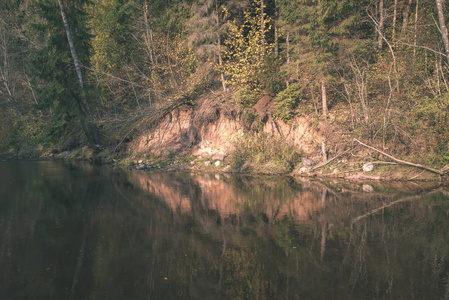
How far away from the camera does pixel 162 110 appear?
23344 mm

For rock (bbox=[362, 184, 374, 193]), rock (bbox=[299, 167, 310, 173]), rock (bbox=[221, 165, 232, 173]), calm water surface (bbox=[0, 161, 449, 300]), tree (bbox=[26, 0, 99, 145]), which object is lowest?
rock (bbox=[221, 165, 232, 173])

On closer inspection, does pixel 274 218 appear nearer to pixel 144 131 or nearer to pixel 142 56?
pixel 144 131

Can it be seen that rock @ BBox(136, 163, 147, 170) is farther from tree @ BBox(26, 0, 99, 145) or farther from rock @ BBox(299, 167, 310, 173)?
rock @ BBox(299, 167, 310, 173)

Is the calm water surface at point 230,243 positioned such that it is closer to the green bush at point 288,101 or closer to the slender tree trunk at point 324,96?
the slender tree trunk at point 324,96

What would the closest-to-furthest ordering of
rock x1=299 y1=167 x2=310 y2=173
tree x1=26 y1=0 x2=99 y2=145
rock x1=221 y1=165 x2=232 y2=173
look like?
1. rock x1=299 y1=167 x2=310 y2=173
2. rock x1=221 y1=165 x2=232 y2=173
3. tree x1=26 y1=0 x2=99 y2=145

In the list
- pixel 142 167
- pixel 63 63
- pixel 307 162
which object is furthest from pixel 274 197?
pixel 63 63

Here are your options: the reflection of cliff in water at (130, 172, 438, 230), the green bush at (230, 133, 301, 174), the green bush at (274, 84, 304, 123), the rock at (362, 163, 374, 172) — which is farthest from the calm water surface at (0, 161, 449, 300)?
the green bush at (274, 84, 304, 123)

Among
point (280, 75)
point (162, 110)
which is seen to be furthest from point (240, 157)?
point (162, 110)

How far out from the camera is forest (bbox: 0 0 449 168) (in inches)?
587

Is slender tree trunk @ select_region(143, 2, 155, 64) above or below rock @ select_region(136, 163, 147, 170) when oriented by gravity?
above

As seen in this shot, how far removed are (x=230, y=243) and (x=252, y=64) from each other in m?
14.3

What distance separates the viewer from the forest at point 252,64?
587 inches

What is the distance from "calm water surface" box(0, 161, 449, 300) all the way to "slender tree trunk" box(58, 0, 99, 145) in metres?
12.6

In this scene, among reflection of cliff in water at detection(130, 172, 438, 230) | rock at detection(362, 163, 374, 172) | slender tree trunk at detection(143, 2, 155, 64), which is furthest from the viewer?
slender tree trunk at detection(143, 2, 155, 64)
